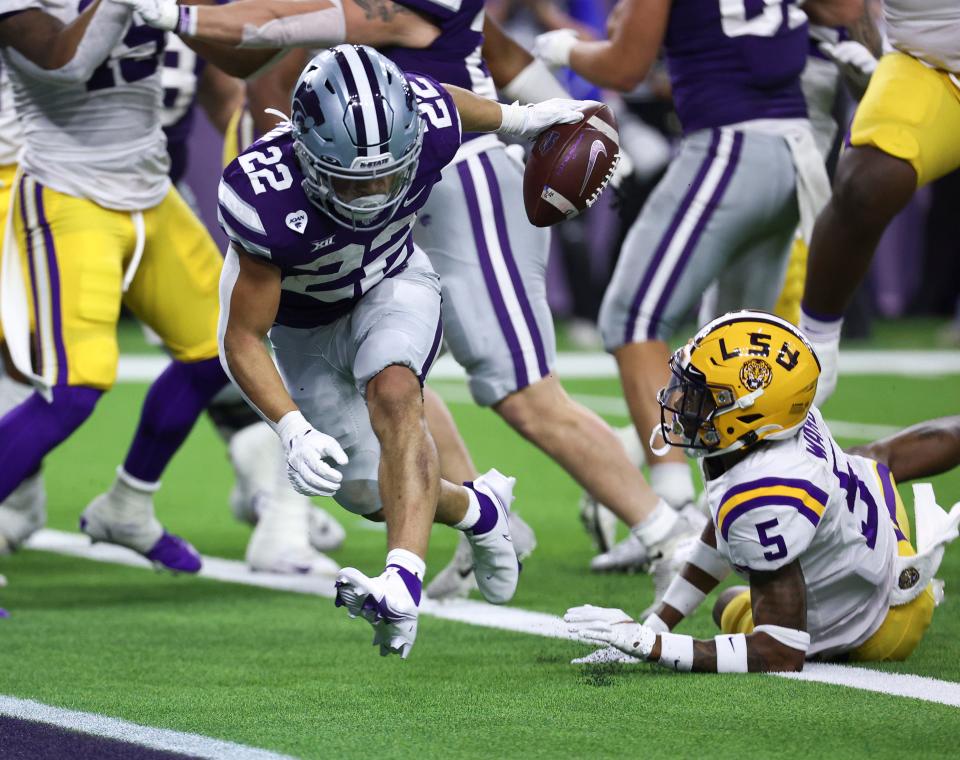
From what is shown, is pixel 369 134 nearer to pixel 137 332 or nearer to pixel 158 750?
pixel 158 750

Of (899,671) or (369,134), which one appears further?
(899,671)

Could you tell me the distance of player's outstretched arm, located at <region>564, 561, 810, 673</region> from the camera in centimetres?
347

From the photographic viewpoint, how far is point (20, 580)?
5086mm

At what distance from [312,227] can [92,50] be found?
128 cm

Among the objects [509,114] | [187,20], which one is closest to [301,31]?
[187,20]

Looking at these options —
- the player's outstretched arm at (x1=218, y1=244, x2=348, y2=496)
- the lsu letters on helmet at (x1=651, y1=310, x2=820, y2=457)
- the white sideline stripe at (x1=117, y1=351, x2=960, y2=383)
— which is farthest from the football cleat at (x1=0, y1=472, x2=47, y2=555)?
the white sideline stripe at (x1=117, y1=351, x2=960, y2=383)

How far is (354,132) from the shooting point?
339 cm

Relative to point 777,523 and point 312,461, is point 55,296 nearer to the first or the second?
point 312,461

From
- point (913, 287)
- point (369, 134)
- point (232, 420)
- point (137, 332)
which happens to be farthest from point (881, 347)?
point (369, 134)

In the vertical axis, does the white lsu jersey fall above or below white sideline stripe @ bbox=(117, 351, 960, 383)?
above

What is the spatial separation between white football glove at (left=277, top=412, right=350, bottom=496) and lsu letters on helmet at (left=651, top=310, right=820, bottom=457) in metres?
0.72

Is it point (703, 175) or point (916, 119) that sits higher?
point (916, 119)

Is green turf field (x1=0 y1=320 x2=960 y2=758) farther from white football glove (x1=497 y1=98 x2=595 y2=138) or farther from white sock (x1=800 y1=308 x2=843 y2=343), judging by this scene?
white football glove (x1=497 y1=98 x2=595 y2=138)

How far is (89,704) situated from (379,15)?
1.94m
